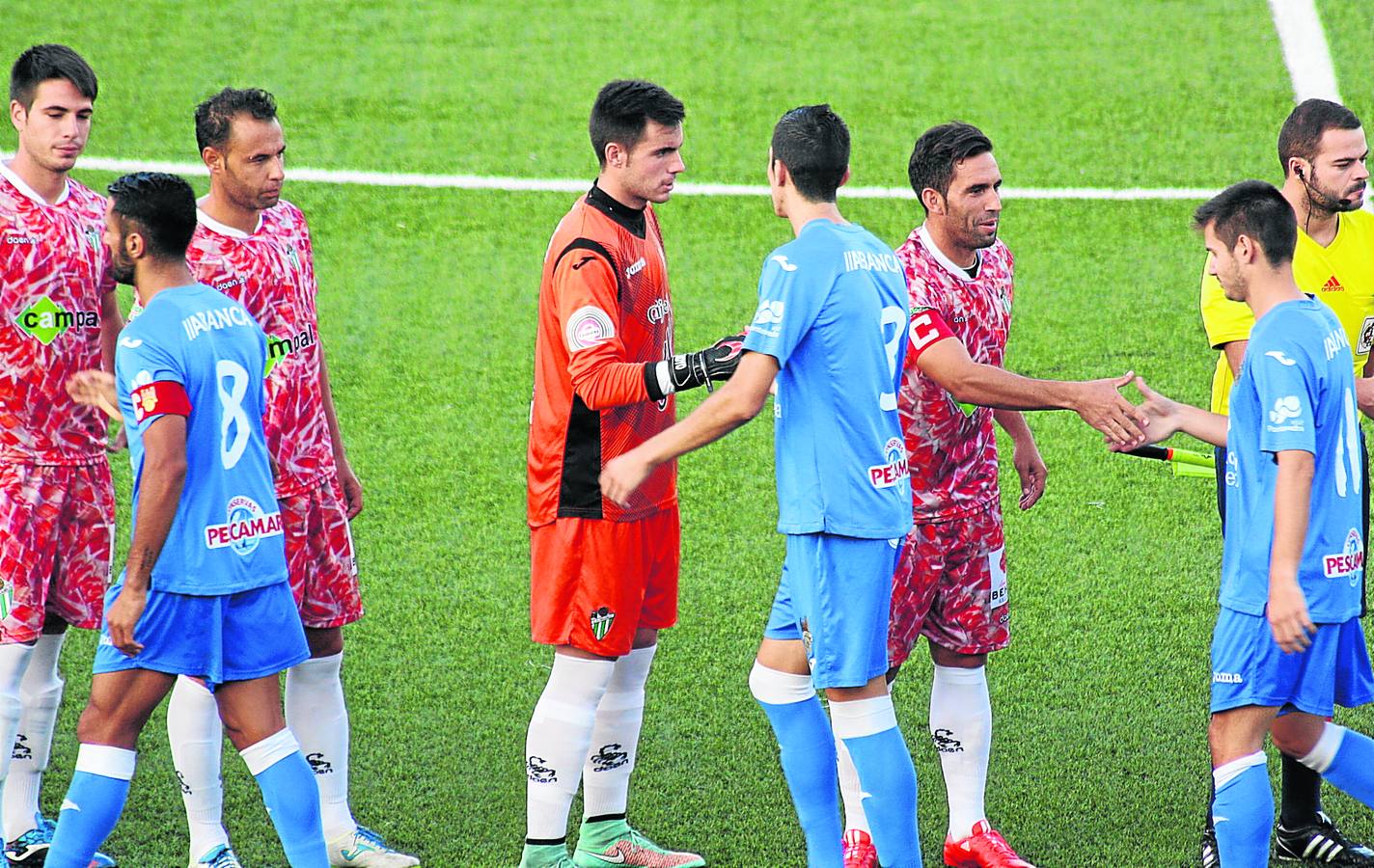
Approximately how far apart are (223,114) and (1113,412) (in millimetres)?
2460

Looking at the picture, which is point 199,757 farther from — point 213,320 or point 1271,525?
point 1271,525

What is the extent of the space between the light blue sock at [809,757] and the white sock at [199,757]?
4.75 ft

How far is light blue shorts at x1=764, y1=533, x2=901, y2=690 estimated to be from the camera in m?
3.94

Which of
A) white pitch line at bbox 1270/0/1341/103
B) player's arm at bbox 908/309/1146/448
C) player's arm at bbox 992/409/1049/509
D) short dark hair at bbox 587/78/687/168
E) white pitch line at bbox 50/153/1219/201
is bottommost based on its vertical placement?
player's arm at bbox 992/409/1049/509

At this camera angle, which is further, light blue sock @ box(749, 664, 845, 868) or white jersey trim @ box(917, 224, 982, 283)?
white jersey trim @ box(917, 224, 982, 283)

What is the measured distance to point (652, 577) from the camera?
4.57 meters

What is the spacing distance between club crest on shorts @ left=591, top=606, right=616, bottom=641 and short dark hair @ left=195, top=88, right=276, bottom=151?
1.56m

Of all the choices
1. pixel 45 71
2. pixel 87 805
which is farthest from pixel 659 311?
pixel 87 805

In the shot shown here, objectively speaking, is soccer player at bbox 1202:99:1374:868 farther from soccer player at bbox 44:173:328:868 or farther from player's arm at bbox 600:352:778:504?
soccer player at bbox 44:173:328:868

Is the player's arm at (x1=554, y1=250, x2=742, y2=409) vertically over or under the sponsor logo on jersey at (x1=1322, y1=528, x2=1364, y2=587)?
over

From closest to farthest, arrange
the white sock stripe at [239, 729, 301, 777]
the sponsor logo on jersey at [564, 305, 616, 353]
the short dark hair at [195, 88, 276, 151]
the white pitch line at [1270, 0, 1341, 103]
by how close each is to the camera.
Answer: the white sock stripe at [239, 729, 301, 777], the sponsor logo on jersey at [564, 305, 616, 353], the short dark hair at [195, 88, 276, 151], the white pitch line at [1270, 0, 1341, 103]

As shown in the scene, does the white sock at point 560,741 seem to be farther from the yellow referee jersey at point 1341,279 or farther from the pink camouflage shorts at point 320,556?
the yellow referee jersey at point 1341,279

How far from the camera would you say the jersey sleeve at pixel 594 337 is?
4.10 meters

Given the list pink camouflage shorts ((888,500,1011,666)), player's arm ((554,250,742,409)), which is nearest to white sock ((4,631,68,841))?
player's arm ((554,250,742,409))
